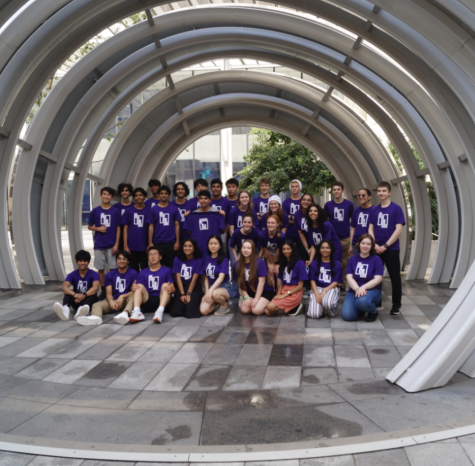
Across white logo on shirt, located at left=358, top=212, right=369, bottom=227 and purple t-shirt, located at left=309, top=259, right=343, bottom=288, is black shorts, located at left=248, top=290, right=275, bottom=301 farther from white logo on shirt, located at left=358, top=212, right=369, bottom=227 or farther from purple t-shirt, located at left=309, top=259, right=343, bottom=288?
white logo on shirt, located at left=358, top=212, right=369, bottom=227

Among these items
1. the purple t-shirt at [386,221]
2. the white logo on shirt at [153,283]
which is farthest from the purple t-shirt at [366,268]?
the white logo on shirt at [153,283]

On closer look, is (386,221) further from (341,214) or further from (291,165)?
(291,165)

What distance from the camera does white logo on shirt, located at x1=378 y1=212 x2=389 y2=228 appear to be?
825 centimetres

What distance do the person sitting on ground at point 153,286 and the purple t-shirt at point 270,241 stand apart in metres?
1.57

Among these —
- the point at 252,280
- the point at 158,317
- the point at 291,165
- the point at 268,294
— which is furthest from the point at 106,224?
the point at 291,165

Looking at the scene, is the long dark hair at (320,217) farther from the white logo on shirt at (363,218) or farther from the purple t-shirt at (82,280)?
the purple t-shirt at (82,280)

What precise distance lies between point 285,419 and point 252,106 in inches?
572

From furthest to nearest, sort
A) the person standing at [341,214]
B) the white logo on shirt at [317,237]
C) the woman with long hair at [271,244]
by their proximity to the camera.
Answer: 1. the person standing at [341,214]
2. the white logo on shirt at [317,237]
3. the woman with long hair at [271,244]

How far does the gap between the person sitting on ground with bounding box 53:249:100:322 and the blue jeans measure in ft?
12.2

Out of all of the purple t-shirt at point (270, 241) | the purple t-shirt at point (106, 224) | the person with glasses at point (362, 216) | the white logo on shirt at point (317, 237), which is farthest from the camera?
the purple t-shirt at point (106, 224)

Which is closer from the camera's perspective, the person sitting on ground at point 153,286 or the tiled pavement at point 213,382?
the tiled pavement at point 213,382

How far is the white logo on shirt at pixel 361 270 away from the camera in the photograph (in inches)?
305

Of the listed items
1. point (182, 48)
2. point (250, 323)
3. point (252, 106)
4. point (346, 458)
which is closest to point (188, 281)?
point (250, 323)

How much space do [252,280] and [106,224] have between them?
2802 mm
